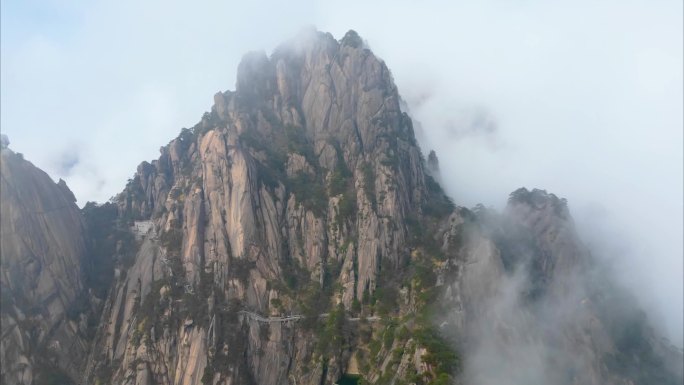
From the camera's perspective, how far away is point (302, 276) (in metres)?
118

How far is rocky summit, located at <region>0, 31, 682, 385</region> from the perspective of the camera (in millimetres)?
102688

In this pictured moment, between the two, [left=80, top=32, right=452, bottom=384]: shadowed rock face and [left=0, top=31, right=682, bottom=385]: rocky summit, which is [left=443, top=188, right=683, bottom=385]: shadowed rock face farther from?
[left=80, top=32, right=452, bottom=384]: shadowed rock face

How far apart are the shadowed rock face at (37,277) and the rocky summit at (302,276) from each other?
0.82 ft

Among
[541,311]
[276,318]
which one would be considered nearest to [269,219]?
[276,318]

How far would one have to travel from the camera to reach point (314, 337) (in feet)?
363

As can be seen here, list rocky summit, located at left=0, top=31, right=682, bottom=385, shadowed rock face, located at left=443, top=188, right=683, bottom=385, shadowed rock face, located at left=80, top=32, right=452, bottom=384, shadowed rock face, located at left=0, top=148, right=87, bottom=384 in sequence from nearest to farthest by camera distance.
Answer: shadowed rock face, located at left=443, top=188, right=683, bottom=385 → rocky summit, located at left=0, top=31, right=682, bottom=385 → shadowed rock face, located at left=0, top=148, right=87, bottom=384 → shadowed rock face, located at left=80, top=32, right=452, bottom=384

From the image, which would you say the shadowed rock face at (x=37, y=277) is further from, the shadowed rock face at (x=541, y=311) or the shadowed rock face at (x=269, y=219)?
the shadowed rock face at (x=541, y=311)

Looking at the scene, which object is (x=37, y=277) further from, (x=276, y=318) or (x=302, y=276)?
(x=302, y=276)

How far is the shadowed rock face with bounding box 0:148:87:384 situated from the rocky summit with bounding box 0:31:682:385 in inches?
9.9

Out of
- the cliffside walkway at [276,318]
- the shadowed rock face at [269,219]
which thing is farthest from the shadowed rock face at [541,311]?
the cliffside walkway at [276,318]

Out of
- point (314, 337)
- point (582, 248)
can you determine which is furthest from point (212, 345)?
point (582, 248)

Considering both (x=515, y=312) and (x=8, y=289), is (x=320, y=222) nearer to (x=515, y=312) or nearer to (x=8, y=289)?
(x=515, y=312)

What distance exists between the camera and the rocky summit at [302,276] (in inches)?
4043

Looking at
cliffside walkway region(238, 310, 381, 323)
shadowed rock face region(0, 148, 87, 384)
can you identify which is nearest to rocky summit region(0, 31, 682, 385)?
shadowed rock face region(0, 148, 87, 384)
